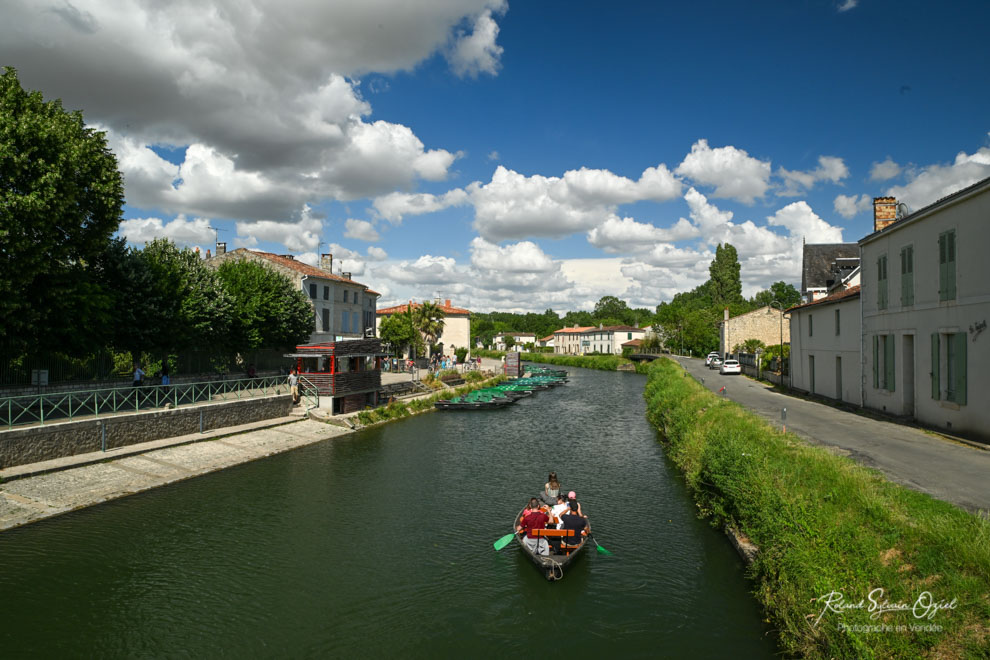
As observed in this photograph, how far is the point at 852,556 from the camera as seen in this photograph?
8.97 meters

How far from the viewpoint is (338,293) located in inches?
2303

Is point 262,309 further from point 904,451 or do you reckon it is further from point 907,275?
point 907,275

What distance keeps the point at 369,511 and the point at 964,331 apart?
71.6 ft

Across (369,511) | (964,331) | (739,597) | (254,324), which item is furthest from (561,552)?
(254,324)

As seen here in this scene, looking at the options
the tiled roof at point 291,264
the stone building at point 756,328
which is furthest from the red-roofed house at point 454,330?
the stone building at point 756,328

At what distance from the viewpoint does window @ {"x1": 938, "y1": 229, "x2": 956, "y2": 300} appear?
19734 mm

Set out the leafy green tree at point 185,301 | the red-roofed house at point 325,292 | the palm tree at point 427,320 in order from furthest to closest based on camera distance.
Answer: the palm tree at point 427,320
the red-roofed house at point 325,292
the leafy green tree at point 185,301

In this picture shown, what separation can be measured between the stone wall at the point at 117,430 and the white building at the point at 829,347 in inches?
1297

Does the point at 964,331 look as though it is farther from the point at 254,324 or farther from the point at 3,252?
the point at 254,324

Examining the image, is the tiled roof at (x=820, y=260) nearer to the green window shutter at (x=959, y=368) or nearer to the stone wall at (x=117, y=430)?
the green window shutter at (x=959, y=368)

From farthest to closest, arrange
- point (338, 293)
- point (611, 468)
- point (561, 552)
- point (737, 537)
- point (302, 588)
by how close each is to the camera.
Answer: point (338, 293)
point (611, 468)
point (737, 537)
point (561, 552)
point (302, 588)

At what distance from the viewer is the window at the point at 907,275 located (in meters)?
22.7

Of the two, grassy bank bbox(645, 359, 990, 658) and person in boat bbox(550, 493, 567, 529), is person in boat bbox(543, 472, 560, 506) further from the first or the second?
grassy bank bbox(645, 359, 990, 658)

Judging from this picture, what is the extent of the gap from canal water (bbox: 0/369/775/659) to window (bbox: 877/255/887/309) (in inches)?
539
